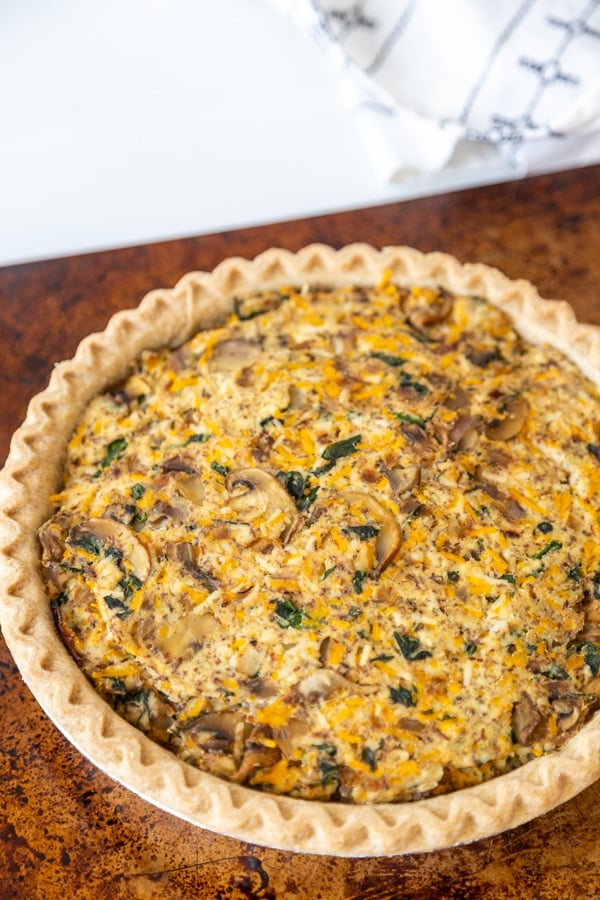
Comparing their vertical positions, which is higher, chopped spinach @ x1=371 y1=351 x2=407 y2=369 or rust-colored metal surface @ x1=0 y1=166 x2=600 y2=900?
chopped spinach @ x1=371 y1=351 x2=407 y2=369

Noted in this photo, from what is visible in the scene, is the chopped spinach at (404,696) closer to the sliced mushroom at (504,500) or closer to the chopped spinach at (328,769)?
the chopped spinach at (328,769)

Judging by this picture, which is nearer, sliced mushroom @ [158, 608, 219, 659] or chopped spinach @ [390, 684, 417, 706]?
chopped spinach @ [390, 684, 417, 706]

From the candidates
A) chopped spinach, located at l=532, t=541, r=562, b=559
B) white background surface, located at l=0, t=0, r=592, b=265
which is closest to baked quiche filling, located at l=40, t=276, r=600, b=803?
chopped spinach, located at l=532, t=541, r=562, b=559

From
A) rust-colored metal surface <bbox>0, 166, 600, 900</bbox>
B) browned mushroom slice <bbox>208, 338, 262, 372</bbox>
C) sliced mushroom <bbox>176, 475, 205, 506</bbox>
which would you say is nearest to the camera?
rust-colored metal surface <bbox>0, 166, 600, 900</bbox>

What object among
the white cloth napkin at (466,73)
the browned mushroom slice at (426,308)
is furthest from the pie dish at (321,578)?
the white cloth napkin at (466,73)

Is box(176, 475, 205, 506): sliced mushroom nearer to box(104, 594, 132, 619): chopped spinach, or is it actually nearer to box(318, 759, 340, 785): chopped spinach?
box(104, 594, 132, 619): chopped spinach

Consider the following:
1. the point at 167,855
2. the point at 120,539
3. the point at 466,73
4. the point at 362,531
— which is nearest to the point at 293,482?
the point at 362,531
